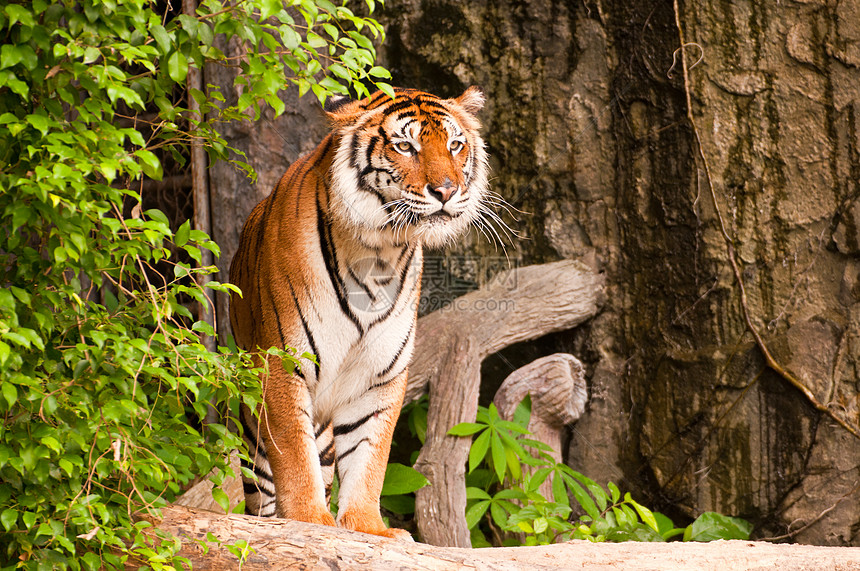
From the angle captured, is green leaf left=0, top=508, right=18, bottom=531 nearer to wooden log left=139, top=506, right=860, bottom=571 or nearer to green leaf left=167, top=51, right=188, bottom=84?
wooden log left=139, top=506, right=860, bottom=571

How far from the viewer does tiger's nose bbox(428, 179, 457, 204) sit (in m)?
2.58

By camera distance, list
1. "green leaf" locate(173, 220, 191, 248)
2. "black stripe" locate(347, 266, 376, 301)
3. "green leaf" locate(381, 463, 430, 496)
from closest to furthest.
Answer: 1. "green leaf" locate(173, 220, 191, 248)
2. "black stripe" locate(347, 266, 376, 301)
3. "green leaf" locate(381, 463, 430, 496)

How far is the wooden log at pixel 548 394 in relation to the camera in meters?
4.25

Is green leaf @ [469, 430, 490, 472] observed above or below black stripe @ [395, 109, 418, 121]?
below

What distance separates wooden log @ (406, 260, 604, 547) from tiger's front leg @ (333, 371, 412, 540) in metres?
1.08

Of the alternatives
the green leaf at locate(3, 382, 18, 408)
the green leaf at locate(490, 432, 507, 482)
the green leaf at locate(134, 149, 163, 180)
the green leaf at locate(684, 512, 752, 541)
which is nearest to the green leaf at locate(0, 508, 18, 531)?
the green leaf at locate(3, 382, 18, 408)

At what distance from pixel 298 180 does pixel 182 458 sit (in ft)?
4.11

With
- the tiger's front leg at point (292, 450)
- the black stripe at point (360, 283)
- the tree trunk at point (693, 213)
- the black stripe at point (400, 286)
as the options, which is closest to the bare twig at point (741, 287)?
the tree trunk at point (693, 213)

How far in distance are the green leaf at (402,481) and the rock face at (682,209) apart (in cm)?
124

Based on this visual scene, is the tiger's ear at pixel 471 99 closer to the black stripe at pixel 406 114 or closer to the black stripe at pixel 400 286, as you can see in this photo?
the black stripe at pixel 406 114

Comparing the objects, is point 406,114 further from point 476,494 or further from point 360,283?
point 476,494

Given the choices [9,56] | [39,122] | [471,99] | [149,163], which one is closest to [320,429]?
[471,99]

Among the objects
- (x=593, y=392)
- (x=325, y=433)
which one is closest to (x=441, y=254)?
(x=593, y=392)

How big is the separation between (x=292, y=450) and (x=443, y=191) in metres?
1.04
